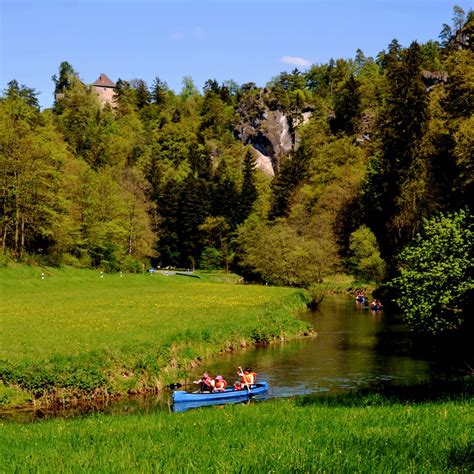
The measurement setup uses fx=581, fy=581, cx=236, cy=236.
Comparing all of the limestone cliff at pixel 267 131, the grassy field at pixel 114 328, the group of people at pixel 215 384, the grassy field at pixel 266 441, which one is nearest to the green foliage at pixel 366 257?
the grassy field at pixel 114 328

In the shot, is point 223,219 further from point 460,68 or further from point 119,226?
point 460,68

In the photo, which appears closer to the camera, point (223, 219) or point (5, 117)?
point (5, 117)

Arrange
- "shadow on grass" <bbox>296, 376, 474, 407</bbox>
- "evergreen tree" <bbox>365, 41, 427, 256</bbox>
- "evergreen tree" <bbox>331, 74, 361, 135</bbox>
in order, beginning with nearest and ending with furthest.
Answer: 1. "shadow on grass" <bbox>296, 376, 474, 407</bbox>
2. "evergreen tree" <bbox>365, 41, 427, 256</bbox>
3. "evergreen tree" <bbox>331, 74, 361, 135</bbox>

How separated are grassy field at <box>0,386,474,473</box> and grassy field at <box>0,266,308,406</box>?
971 cm

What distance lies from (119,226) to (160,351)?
63543 millimetres

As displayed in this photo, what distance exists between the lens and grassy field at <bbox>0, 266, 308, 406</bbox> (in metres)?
25.3

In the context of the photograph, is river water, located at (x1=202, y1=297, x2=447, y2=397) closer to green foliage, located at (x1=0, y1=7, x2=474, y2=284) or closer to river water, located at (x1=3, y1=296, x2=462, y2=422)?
river water, located at (x1=3, y1=296, x2=462, y2=422)

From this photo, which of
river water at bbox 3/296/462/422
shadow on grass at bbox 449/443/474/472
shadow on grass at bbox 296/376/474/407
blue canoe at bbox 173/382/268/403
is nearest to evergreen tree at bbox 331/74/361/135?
river water at bbox 3/296/462/422

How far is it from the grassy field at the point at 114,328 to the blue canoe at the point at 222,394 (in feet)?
10.4

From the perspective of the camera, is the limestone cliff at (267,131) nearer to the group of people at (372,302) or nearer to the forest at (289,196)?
the forest at (289,196)

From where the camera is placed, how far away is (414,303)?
98.5 feet

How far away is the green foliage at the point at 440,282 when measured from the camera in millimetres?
29422

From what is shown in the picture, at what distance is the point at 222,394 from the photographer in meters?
25.6

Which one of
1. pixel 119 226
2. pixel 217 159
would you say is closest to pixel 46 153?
pixel 119 226
